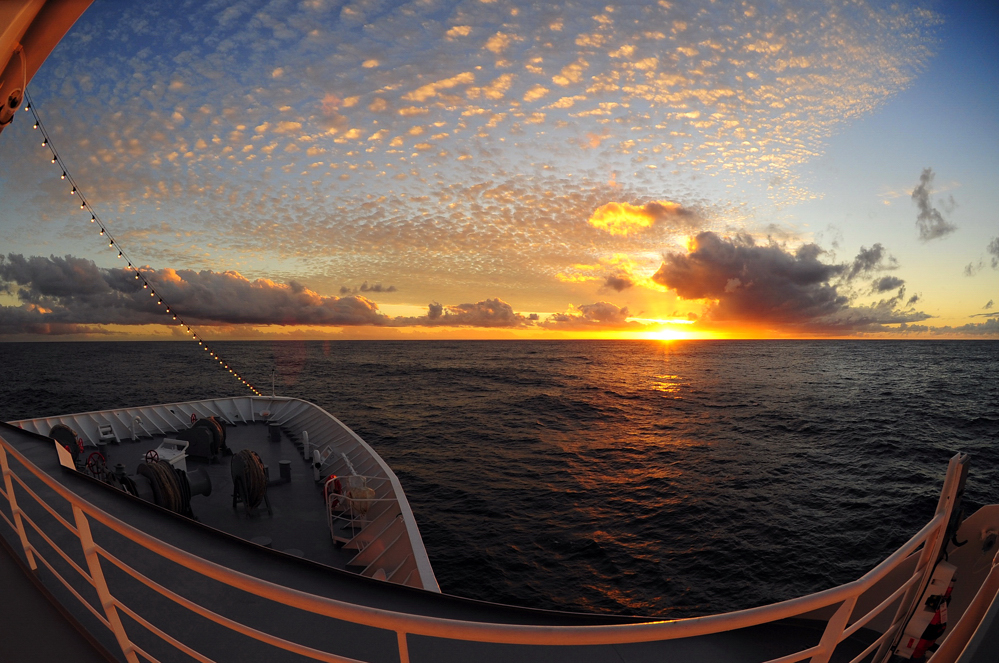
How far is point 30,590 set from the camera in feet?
13.3

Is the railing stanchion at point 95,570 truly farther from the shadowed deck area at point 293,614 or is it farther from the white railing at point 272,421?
the white railing at point 272,421

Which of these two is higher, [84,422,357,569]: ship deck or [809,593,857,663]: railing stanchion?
[809,593,857,663]: railing stanchion

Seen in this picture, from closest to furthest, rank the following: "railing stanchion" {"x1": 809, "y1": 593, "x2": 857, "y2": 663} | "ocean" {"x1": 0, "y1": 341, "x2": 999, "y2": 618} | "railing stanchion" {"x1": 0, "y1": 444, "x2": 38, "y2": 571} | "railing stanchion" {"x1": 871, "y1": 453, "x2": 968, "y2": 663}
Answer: "railing stanchion" {"x1": 809, "y1": 593, "x2": 857, "y2": 663}
"railing stanchion" {"x1": 871, "y1": 453, "x2": 968, "y2": 663}
"railing stanchion" {"x1": 0, "y1": 444, "x2": 38, "y2": 571}
"ocean" {"x1": 0, "y1": 341, "x2": 999, "y2": 618}

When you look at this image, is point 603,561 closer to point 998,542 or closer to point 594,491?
point 594,491

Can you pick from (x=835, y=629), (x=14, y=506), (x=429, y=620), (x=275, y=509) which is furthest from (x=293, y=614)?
(x=275, y=509)

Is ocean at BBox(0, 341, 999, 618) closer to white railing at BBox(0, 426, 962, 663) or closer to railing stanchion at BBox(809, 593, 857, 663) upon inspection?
railing stanchion at BBox(809, 593, 857, 663)

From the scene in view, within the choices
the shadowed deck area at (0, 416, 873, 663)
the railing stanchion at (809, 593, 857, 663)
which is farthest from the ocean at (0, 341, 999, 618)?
the railing stanchion at (809, 593, 857, 663)

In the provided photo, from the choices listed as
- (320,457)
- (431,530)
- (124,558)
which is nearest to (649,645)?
(124,558)

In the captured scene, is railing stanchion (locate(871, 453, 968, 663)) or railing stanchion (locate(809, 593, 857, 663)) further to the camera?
railing stanchion (locate(871, 453, 968, 663))

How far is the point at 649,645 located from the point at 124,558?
213 inches

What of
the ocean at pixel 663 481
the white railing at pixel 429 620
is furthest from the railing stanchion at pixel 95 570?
the ocean at pixel 663 481

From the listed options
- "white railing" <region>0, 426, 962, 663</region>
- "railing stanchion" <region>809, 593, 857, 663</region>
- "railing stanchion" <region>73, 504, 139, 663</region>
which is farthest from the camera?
"railing stanchion" <region>73, 504, 139, 663</region>

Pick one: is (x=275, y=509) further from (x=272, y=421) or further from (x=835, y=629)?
(x=835, y=629)

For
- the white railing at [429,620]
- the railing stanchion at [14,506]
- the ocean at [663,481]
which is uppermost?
the white railing at [429,620]
